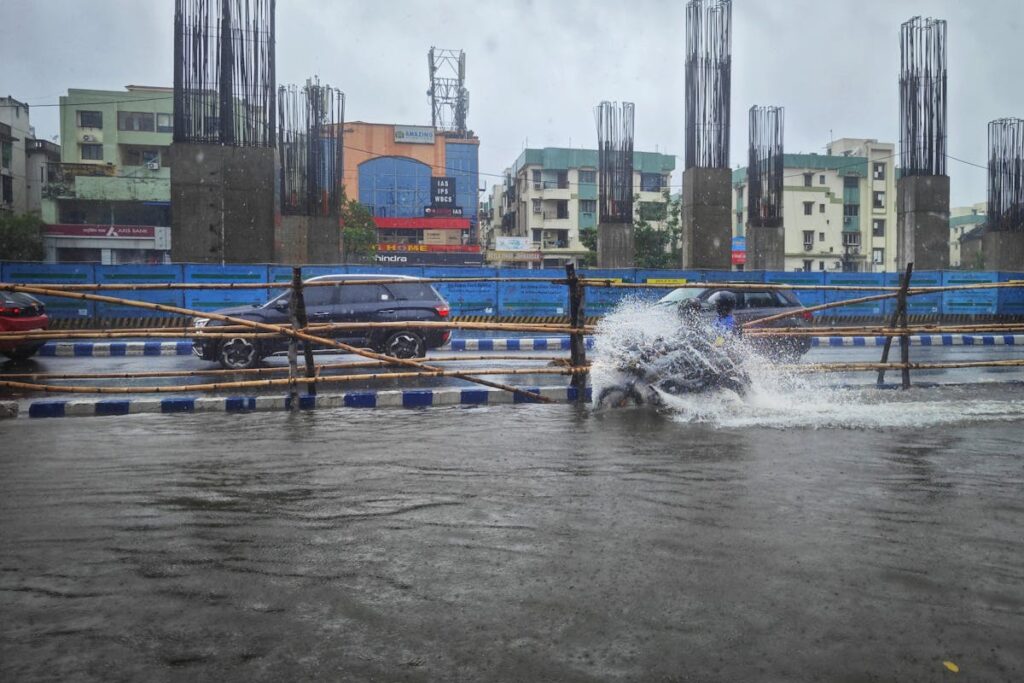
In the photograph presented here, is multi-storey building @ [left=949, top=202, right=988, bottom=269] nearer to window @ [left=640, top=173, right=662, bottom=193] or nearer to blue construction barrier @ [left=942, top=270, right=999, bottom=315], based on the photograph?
window @ [left=640, top=173, right=662, bottom=193]

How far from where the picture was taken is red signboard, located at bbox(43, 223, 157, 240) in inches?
1727

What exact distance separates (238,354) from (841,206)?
5610cm

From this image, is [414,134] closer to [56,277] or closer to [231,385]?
[56,277]

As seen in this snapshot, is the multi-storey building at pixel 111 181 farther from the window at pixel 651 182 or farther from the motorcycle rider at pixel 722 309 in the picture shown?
the motorcycle rider at pixel 722 309

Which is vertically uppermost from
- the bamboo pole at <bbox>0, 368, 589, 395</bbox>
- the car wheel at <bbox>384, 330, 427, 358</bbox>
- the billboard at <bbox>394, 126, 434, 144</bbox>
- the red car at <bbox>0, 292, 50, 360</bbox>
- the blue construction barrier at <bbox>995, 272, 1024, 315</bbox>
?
the billboard at <bbox>394, 126, 434, 144</bbox>

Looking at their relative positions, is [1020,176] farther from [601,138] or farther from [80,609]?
[80,609]

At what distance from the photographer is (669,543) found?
4.07 meters

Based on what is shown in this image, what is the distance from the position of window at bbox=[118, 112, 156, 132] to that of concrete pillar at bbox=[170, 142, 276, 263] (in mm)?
35437

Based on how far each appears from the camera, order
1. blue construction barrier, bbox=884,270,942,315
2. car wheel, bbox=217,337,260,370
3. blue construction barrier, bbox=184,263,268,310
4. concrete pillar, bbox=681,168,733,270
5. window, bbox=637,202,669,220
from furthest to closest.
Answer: window, bbox=637,202,669,220
concrete pillar, bbox=681,168,733,270
blue construction barrier, bbox=884,270,942,315
blue construction barrier, bbox=184,263,268,310
car wheel, bbox=217,337,260,370

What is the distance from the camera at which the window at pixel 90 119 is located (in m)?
50.0

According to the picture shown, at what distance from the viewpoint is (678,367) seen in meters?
8.66

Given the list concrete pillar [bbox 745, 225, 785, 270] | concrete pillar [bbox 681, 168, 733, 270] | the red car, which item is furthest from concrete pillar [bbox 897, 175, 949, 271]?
the red car

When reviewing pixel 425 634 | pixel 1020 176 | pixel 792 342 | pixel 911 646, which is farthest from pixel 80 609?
pixel 1020 176

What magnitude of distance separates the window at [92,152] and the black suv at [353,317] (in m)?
42.9
